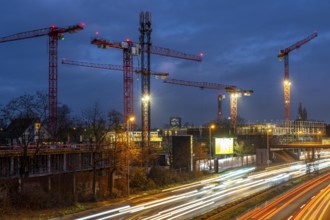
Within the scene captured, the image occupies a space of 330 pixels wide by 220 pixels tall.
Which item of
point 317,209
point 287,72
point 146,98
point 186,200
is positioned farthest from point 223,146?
point 287,72

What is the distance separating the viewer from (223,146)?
8781 cm

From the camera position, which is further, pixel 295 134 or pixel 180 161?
pixel 295 134

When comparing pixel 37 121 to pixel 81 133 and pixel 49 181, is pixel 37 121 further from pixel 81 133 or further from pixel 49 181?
pixel 81 133

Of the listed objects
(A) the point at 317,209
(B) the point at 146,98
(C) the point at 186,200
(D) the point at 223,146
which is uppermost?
(B) the point at 146,98

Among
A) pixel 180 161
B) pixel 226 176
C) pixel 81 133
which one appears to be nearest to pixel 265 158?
pixel 226 176

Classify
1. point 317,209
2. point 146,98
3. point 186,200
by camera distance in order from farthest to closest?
point 146,98 < point 186,200 < point 317,209

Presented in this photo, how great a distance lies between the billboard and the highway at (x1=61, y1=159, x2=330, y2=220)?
49.9 feet

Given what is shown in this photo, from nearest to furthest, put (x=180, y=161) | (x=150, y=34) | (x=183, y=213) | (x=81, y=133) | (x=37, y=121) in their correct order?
(x=183, y=213)
(x=37, y=121)
(x=180, y=161)
(x=81, y=133)
(x=150, y=34)

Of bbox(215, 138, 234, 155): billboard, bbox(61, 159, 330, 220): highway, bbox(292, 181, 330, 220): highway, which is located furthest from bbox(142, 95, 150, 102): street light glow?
bbox(292, 181, 330, 220): highway

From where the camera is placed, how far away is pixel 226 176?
7688cm

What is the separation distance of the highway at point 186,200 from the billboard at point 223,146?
15.2 meters

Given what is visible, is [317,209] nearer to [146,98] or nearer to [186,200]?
[186,200]

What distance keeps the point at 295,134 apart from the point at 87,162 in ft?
354

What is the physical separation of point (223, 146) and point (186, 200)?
135 feet
